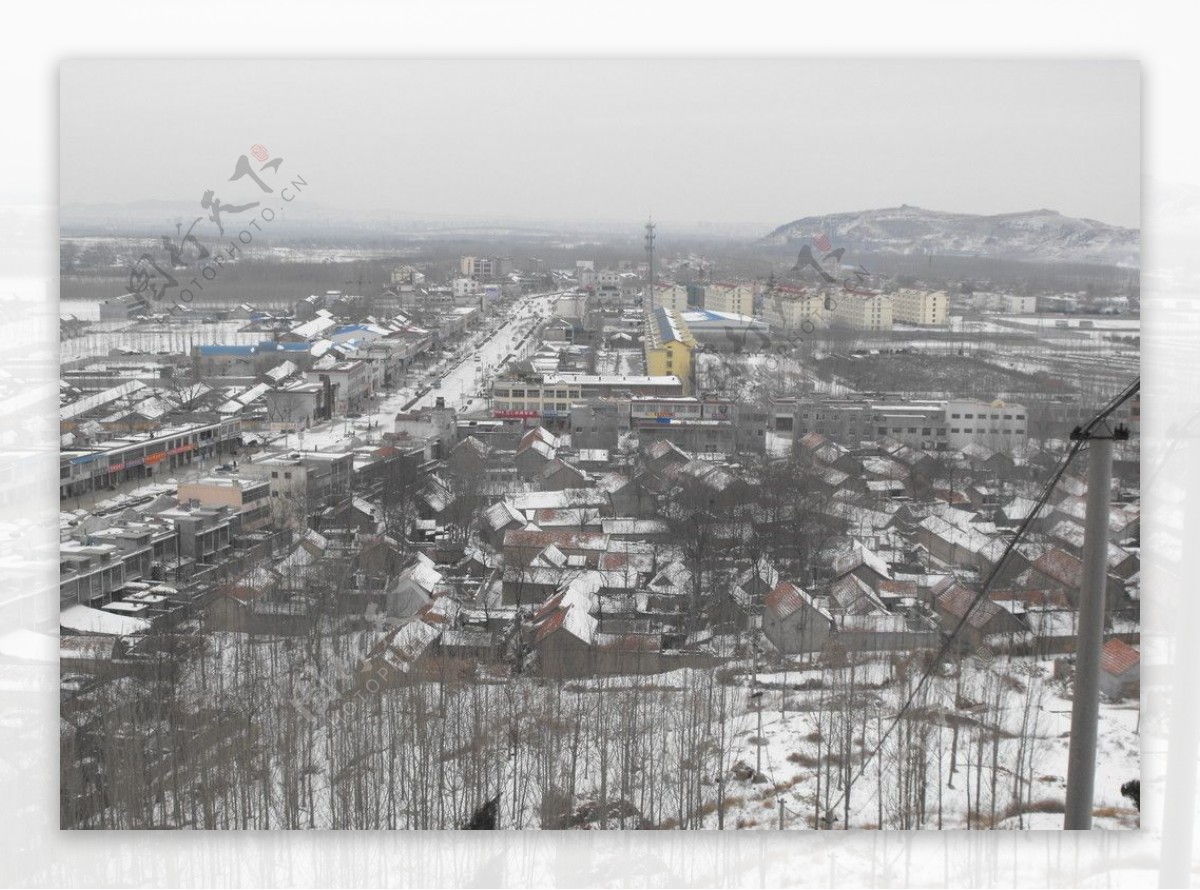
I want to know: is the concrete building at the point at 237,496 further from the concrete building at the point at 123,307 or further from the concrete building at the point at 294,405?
the concrete building at the point at 123,307

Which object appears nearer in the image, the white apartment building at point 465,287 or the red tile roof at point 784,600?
the red tile roof at point 784,600

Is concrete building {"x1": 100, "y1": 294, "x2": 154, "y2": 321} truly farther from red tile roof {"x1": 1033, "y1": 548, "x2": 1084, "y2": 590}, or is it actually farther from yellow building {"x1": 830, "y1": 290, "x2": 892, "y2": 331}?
red tile roof {"x1": 1033, "y1": 548, "x2": 1084, "y2": 590}

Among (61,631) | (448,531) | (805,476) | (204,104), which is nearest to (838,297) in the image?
(805,476)

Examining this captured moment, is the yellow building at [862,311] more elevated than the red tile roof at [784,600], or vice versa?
the yellow building at [862,311]

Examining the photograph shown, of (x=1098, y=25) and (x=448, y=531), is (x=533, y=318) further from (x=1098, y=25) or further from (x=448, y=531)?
(x=1098, y=25)

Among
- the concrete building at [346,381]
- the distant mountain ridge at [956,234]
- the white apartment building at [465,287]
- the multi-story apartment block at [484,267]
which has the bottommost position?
the concrete building at [346,381]

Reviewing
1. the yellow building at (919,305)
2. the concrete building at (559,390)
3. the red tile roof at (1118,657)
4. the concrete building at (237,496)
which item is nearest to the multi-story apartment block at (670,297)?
the concrete building at (559,390)

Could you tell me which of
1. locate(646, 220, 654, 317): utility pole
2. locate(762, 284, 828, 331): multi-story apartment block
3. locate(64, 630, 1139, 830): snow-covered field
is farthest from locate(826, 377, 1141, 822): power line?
locate(646, 220, 654, 317): utility pole
